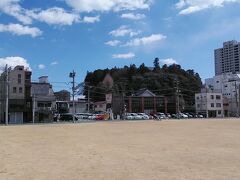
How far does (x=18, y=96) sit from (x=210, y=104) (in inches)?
2719

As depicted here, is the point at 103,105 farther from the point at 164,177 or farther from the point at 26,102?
the point at 164,177

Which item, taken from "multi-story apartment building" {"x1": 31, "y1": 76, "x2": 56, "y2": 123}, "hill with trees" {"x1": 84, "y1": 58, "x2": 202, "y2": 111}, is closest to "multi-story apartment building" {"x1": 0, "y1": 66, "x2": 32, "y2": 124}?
"multi-story apartment building" {"x1": 31, "y1": 76, "x2": 56, "y2": 123}

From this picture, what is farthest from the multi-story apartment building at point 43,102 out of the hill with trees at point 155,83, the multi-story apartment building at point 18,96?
the hill with trees at point 155,83

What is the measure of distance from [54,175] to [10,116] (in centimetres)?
7205

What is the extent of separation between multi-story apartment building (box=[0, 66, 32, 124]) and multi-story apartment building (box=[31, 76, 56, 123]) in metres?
2.03

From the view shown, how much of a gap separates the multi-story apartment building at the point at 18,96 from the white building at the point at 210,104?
208 feet

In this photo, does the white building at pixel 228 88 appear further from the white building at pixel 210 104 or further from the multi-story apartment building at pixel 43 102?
the multi-story apartment building at pixel 43 102

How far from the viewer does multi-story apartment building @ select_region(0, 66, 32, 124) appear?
81.7 m

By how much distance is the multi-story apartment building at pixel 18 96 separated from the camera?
8169cm

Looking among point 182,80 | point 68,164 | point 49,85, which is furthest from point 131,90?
point 68,164

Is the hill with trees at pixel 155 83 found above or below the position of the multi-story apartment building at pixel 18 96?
above

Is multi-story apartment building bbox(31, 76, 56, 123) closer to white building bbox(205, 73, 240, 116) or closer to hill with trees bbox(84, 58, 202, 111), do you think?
hill with trees bbox(84, 58, 202, 111)

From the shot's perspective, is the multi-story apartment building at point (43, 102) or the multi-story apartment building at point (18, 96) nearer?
the multi-story apartment building at point (18, 96)

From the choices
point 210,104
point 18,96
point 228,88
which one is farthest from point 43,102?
point 228,88
